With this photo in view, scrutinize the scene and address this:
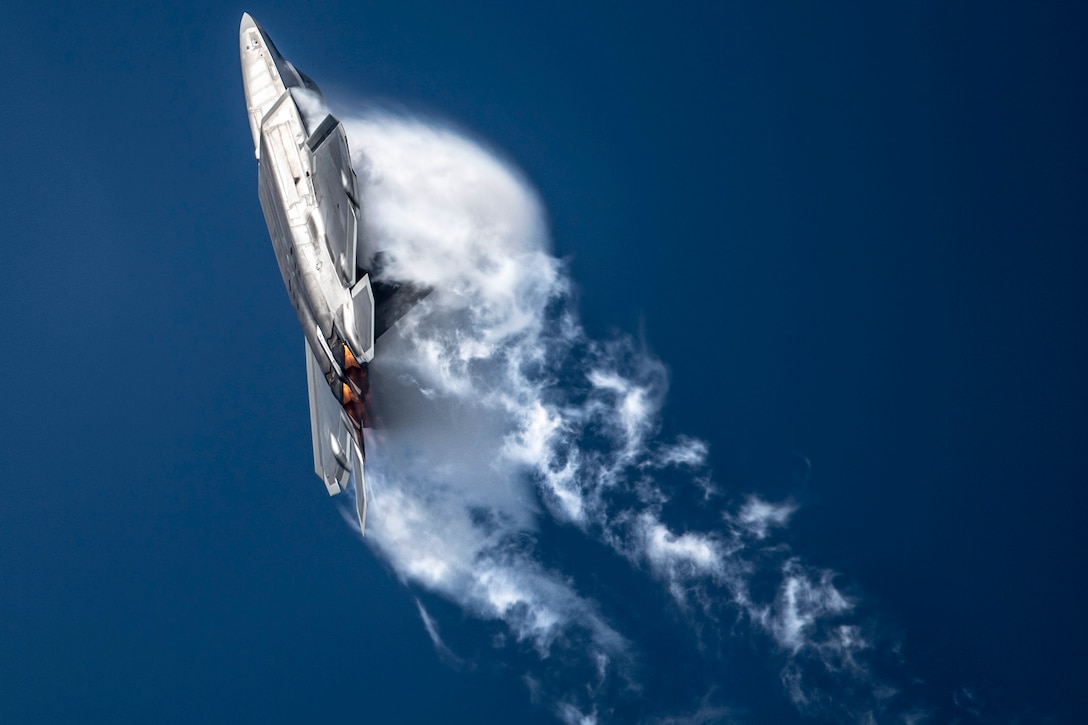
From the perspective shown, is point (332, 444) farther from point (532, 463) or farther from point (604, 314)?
point (604, 314)

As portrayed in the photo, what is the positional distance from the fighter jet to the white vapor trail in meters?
2.20

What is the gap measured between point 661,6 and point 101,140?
63.5 feet

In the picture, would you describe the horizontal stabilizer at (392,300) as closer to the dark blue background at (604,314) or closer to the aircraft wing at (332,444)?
the aircraft wing at (332,444)

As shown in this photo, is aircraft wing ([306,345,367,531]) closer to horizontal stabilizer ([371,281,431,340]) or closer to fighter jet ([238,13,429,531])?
fighter jet ([238,13,429,531])

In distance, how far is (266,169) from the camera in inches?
803

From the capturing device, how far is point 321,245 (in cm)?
1958

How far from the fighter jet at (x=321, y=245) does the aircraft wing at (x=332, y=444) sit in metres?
0.03

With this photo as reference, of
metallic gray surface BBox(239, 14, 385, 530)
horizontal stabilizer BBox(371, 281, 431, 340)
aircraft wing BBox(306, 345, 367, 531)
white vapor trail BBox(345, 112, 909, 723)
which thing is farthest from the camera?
white vapor trail BBox(345, 112, 909, 723)

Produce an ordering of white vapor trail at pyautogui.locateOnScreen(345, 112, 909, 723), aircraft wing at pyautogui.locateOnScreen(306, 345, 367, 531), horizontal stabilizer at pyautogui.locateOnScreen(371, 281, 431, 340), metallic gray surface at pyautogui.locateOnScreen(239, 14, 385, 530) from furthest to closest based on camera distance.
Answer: white vapor trail at pyautogui.locateOnScreen(345, 112, 909, 723) → horizontal stabilizer at pyautogui.locateOnScreen(371, 281, 431, 340) → aircraft wing at pyautogui.locateOnScreen(306, 345, 367, 531) → metallic gray surface at pyautogui.locateOnScreen(239, 14, 385, 530)

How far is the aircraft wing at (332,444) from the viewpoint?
2050cm

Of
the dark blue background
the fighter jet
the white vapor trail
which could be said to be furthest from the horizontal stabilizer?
the dark blue background

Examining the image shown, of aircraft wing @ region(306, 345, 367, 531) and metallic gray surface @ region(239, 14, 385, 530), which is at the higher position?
metallic gray surface @ region(239, 14, 385, 530)

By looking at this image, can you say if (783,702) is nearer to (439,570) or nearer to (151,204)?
(439,570)

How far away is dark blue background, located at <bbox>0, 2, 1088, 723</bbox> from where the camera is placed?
22172 mm
